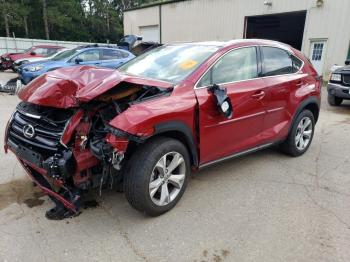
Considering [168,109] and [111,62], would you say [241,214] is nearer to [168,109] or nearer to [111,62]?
[168,109]

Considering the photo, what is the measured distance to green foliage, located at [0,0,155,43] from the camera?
3594cm

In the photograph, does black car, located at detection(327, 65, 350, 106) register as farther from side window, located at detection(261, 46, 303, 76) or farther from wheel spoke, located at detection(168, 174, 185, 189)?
wheel spoke, located at detection(168, 174, 185, 189)

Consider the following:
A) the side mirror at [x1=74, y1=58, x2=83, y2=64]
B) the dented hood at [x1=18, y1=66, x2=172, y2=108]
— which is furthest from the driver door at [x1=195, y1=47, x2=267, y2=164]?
the side mirror at [x1=74, y1=58, x2=83, y2=64]

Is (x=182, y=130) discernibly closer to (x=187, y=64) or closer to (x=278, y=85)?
(x=187, y=64)

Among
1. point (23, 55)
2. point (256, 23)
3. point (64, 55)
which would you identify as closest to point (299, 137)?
point (64, 55)

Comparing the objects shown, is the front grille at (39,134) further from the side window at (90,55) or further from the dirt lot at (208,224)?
the side window at (90,55)

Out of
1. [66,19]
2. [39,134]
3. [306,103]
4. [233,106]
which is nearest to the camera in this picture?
[39,134]

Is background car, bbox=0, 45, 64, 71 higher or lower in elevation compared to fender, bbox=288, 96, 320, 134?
lower

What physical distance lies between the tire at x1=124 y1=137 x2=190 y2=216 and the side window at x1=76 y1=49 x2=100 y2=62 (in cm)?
856

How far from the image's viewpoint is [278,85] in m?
4.24

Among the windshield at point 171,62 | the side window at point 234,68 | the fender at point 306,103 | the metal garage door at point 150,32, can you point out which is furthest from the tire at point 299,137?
the metal garage door at point 150,32

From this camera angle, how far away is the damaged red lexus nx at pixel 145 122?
2.82 meters

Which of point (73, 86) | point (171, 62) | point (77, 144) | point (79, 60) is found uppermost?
point (171, 62)

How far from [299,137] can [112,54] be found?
8.44 metres
